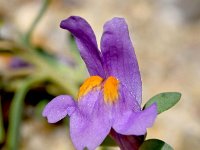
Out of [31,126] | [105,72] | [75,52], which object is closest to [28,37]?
[75,52]

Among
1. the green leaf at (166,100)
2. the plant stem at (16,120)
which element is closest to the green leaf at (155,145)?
the green leaf at (166,100)

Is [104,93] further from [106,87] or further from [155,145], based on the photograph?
[155,145]

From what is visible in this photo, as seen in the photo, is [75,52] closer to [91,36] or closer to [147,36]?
[147,36]

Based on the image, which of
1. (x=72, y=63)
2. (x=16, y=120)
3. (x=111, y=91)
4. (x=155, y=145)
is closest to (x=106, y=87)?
(x=111, y=91)

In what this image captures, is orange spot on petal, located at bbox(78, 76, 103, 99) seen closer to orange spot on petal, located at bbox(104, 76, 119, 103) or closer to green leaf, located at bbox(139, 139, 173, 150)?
orange spot on petal, located at bbox(104, 76, 119, 103)

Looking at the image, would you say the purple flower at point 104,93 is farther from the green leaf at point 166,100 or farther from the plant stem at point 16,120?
the plant stem at point 16,120

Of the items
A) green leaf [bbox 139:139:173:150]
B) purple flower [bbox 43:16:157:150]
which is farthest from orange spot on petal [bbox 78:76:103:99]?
green leaf [bbox 139:139:173:150]

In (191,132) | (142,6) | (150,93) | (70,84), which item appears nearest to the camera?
(70,84)
